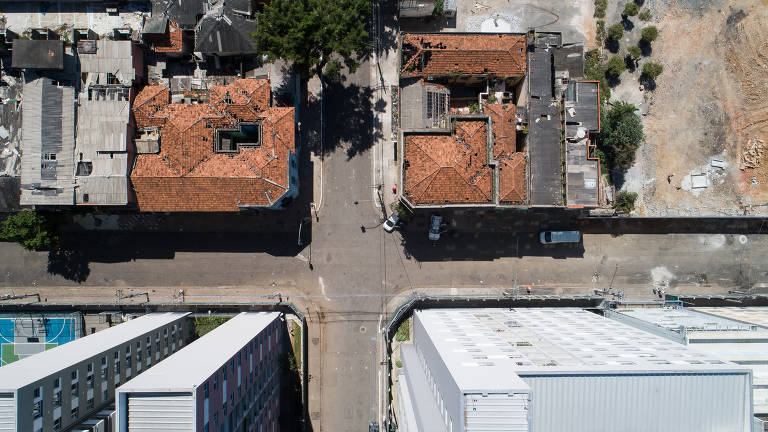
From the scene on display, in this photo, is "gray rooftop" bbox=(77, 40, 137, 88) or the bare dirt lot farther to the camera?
the bare dirt lot

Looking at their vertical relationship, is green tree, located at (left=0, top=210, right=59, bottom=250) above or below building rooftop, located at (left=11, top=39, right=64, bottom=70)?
below

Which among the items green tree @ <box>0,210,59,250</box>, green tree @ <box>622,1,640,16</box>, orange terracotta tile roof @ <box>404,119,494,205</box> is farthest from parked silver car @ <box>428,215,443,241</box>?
green tree @ <box>0,210,59,250</box>

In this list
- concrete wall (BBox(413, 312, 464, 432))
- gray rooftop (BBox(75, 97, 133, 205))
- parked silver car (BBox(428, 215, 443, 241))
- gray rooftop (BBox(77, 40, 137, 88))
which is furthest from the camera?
parked silver car (BBox(428, 215, 443, 241))

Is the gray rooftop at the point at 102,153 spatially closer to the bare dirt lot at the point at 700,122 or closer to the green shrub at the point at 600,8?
the green shrub at the point at 600,8

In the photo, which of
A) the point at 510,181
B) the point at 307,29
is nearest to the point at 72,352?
the point at 307,29

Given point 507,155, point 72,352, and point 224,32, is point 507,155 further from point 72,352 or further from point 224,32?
point 72,352

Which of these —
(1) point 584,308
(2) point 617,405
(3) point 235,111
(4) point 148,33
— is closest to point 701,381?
(2) point 617,405

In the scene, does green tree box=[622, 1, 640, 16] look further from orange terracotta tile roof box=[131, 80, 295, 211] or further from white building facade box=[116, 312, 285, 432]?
white building facade box=[116, 312, 285, 432]

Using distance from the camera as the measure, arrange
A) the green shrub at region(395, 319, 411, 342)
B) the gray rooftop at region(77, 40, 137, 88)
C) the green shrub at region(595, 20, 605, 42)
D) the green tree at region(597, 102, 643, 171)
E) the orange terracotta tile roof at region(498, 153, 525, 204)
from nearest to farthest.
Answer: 1. the orange terracotta tile roof at region(498, 153, 525, 204)
2. the gray rooftop at region(77, 40, 137, 88)
3. the green tree at region(597, 102, 643, 171)
4. the green shrub at region(595, 20, 605, 42)
5. the green shrub at region(395, 319, 411, 342)
